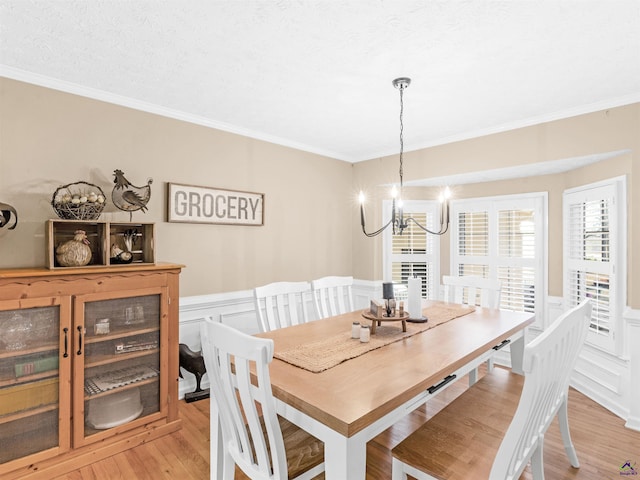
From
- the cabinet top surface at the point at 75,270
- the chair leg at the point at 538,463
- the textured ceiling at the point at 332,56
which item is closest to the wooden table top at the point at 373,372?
the chair leg at the point at 538,463

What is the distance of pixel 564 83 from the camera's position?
7.85 ft

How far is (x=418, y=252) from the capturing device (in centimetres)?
454

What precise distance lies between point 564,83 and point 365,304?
3.03 metres

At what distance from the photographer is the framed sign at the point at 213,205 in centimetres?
293

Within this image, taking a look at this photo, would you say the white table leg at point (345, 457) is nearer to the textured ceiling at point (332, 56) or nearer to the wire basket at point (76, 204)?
the textured ceiling at point (332, 56)

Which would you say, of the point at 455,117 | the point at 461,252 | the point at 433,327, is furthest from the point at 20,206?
the point at 461,252

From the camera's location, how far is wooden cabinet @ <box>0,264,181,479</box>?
6.46 feet

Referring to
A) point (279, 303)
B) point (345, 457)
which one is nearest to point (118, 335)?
point (279, 303)

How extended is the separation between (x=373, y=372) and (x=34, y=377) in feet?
6.42

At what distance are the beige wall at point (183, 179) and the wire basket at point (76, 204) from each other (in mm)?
121

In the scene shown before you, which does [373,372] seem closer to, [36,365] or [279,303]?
[279,303]

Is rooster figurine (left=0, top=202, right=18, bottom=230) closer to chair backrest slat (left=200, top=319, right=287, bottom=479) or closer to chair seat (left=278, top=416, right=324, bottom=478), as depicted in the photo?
chair backrest slat (left=200, top=319, right=287, bottom=479)

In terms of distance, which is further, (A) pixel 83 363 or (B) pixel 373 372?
(A) pixel 83 363

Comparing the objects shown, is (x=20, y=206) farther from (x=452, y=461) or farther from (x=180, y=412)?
(x=452, y=461)
